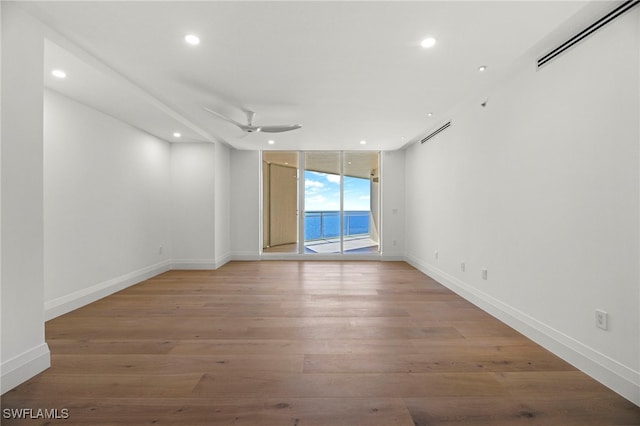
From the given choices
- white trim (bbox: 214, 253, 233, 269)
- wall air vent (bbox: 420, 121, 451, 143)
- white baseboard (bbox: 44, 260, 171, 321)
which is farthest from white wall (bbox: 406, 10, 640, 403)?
white baseboard (bbox: 44, 260, 171, 321)

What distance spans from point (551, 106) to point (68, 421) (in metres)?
3.95

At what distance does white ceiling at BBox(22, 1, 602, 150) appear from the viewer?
1.97 m

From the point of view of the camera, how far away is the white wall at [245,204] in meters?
6.57

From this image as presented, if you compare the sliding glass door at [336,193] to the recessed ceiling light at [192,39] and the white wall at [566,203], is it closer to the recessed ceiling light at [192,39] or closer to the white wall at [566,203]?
the white wall at [566,203]

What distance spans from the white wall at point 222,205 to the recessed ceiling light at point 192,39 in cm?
349

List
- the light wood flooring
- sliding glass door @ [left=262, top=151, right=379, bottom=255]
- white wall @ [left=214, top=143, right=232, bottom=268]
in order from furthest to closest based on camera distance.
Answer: sliding glass door @ [left=262, top=151, right=379, bottom=255]
white wall @ [left=214, top=143, right=232, bottom=268]
the light wood flooring

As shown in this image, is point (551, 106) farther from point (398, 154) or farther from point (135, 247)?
point (135, 247)

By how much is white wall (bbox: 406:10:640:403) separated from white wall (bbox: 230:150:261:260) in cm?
438

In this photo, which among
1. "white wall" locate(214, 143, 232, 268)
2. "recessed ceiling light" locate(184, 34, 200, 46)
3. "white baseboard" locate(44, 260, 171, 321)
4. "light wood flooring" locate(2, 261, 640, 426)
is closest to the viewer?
"light wood flooring" locate(2, 261, 640, 426)

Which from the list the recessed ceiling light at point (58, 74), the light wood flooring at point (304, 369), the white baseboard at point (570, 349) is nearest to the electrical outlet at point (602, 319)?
the white baseboard at point (570, 349)

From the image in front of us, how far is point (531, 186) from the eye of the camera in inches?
103

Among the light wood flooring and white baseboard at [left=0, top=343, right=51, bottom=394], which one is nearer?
the light wood flooring

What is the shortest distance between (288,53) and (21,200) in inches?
86.7

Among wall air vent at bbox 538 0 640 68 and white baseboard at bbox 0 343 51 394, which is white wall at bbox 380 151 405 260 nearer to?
wall air vent at bbox 538 0 640 68
